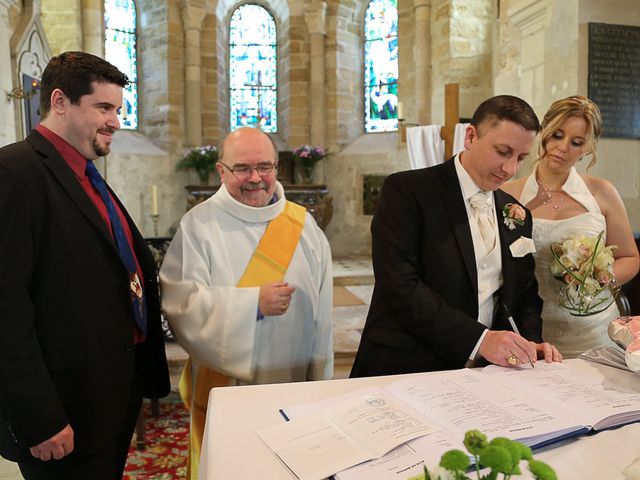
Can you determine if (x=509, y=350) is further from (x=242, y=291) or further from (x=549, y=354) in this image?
(x=242, y=291)

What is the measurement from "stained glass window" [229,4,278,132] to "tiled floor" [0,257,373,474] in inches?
179

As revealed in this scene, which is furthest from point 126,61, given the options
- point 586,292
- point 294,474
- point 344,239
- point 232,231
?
point 294,474

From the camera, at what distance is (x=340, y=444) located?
1.10 m

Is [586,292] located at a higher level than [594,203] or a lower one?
lower

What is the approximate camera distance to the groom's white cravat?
200cm

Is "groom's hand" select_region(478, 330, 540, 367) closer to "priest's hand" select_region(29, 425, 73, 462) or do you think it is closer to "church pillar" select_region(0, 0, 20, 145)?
"priest's hand" select_region(29, 425, 73, 462)

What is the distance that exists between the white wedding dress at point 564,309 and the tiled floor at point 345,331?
210 cm

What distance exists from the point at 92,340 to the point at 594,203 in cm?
220

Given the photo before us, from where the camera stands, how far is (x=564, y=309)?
8.16ft

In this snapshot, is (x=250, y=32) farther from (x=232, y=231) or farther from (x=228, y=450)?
(x=228, y=450)

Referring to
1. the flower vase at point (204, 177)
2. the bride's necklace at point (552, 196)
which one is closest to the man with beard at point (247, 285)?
the bride's necklace at point (552, 196)

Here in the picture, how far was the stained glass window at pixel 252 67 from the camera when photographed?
1095cm

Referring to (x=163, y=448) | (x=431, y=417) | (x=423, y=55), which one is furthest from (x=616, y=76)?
(x=423, y=55)
